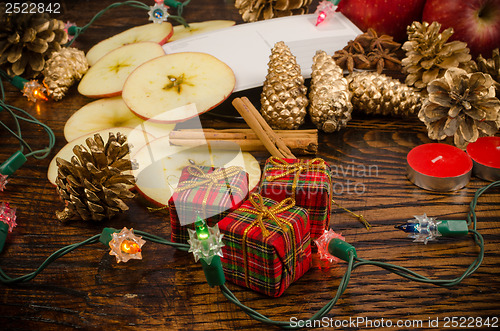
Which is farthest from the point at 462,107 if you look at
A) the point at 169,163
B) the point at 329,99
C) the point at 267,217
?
the point at 169,163

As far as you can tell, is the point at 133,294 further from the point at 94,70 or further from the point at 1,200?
the point at 94,70

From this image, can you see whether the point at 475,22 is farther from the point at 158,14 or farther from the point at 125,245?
the point at 125,245

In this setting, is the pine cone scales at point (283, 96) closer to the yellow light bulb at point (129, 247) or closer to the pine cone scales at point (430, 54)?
the pine cone scales at point (430, 54)

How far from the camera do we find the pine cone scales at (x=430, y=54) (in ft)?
3.52

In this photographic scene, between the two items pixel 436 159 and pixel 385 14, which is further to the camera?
pixel 385 14

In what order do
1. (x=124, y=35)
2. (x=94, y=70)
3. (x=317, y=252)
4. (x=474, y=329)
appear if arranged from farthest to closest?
(x=124, y=35)
(x=94, y=70)
(x=317, y=252)
(x=474, y=329)

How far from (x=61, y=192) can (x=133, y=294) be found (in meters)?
0.25

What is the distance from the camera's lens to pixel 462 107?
3.20ft

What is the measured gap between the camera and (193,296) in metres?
0.75

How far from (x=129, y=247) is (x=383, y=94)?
64 cm

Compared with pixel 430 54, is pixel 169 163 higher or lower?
lower

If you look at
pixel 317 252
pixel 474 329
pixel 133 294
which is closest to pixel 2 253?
pixel 133 294

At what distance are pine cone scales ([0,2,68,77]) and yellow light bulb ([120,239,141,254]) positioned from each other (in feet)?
2.43

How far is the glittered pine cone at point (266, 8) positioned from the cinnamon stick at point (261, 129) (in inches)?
16.3
